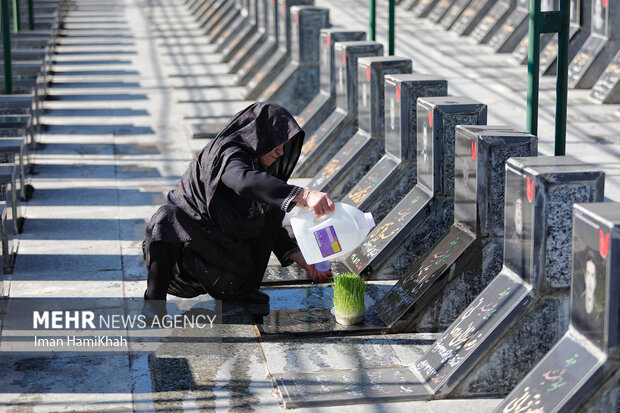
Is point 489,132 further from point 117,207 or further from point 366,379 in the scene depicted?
point 117,207

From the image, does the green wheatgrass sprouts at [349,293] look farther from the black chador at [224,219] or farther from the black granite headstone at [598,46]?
the black granite headstone at [598,46]

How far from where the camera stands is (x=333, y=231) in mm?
5523

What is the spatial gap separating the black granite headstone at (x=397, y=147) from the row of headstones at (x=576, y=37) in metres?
5.83

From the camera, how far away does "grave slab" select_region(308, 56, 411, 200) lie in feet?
27.1

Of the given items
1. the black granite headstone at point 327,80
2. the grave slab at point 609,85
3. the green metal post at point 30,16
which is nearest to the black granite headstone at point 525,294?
the black granite headstone at point 327,80

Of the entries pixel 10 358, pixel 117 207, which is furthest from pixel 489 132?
pixel 117 207

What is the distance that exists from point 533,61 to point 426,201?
3.48 feet

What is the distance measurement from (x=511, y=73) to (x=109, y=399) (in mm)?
11239

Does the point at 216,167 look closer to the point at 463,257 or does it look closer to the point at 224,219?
the point at 224,219

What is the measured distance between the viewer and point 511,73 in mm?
15234

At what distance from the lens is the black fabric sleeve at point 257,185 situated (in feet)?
18.1

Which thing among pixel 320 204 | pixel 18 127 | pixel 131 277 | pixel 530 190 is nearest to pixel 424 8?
pixel 18 127

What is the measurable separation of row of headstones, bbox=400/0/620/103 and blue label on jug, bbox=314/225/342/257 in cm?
791

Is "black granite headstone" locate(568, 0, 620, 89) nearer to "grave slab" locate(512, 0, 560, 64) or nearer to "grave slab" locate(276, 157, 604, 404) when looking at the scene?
"grave slab" locate(512, 0, 560, 64)
